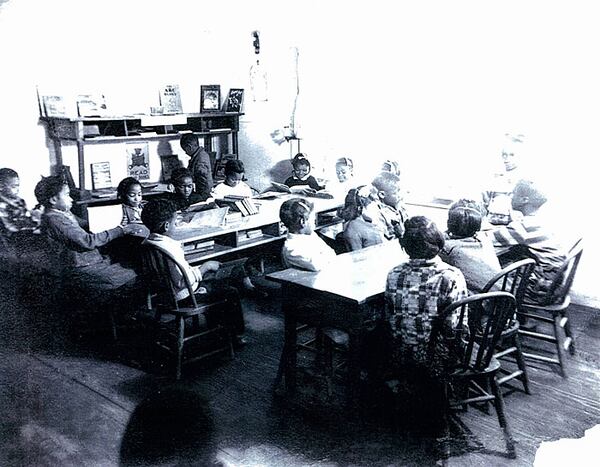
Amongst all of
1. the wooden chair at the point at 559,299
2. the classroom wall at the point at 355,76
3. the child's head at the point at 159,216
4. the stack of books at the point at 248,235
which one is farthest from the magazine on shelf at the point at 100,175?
the wooden chair at the point at 559,299

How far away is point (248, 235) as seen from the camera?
4.02 m

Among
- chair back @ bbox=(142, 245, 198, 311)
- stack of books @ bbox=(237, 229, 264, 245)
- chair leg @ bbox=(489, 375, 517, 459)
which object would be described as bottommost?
chair leg @ bbox=(489, 375, 517, 459)

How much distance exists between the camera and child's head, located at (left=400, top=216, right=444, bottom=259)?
2.28m

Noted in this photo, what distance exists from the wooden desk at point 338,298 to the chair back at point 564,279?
887 millimetres

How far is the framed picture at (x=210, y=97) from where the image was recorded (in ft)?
20.9

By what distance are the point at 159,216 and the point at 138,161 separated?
126 inches

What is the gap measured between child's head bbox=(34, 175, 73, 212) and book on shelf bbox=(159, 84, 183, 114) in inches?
113

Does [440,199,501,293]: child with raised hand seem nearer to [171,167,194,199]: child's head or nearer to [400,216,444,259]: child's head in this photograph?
[400,216,444,259]: child's head

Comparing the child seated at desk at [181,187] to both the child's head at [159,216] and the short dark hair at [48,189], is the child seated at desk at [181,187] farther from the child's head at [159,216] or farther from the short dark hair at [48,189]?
the child's head at [159,216]

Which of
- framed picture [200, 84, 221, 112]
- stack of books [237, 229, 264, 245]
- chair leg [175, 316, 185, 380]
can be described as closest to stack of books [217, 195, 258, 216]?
stack of books [237, 229, 264, 245]

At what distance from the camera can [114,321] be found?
366 cm

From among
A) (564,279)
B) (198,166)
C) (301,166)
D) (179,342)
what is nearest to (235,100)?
(198,166)

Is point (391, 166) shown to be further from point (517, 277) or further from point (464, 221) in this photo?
point (517, 277)

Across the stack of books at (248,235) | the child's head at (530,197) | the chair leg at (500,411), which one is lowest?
the chair leg at (500,411)
